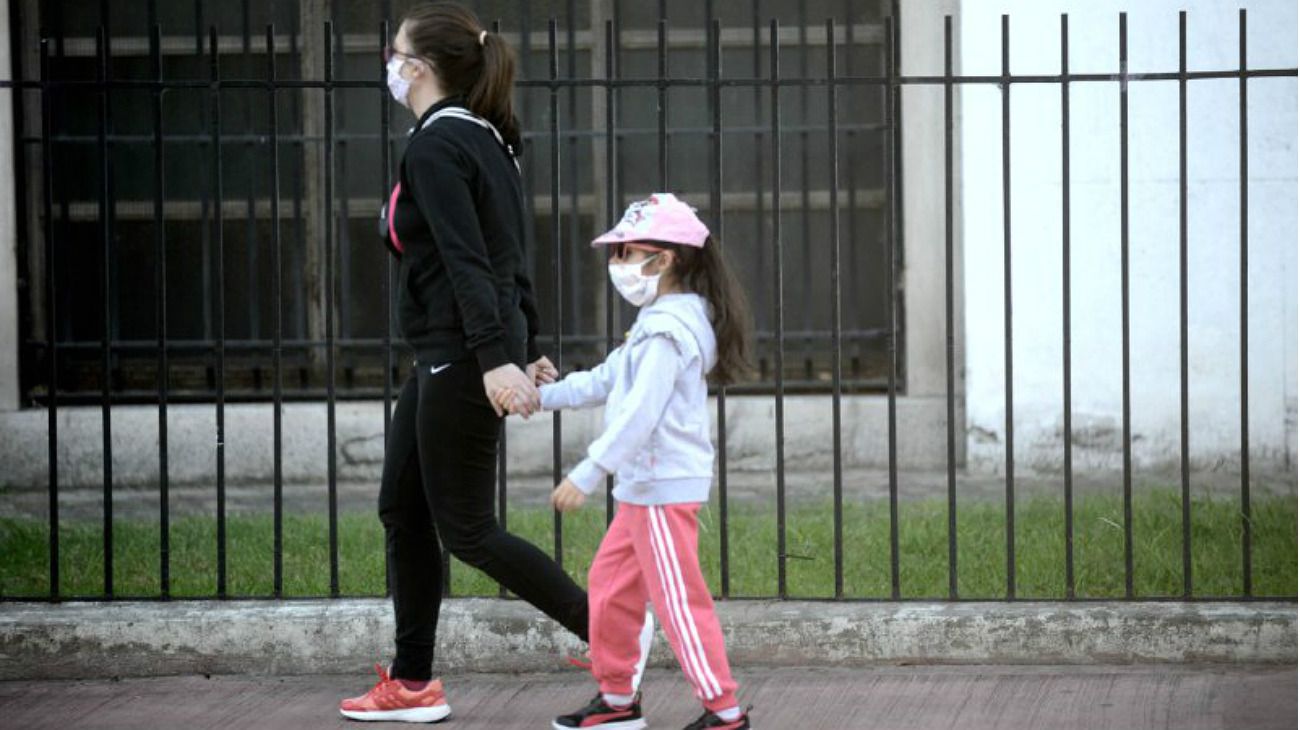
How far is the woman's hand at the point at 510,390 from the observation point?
4.86m

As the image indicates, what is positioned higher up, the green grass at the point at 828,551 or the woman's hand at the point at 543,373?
the woman's hand at the point at 543,373

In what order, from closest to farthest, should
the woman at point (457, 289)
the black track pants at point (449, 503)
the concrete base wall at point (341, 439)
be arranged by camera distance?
the woman at point (457, 289)
the black track pants at point (449, 503)
the concrete base wall at point (341, 439)

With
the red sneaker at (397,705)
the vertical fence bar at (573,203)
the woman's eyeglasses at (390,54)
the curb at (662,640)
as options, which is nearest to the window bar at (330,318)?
the curb at (662,640)

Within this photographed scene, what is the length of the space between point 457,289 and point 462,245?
10 centimetres

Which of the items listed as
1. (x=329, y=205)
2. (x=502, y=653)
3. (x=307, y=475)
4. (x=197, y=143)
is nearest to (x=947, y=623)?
(x=502, y=653)

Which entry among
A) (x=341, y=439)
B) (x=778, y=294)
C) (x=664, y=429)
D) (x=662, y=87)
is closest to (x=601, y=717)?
(x=664, y=429)

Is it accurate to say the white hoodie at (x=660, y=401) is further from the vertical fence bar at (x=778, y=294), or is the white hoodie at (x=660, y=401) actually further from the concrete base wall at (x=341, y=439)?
the concrete base wall at (x=341, y=439)

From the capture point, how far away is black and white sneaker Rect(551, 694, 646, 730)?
5047mm

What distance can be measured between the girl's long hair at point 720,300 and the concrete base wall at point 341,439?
181 inches

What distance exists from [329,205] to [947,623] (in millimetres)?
2153

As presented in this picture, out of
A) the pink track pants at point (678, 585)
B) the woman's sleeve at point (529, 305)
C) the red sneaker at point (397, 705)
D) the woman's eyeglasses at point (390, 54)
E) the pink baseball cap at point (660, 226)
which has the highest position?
the woman's eyeglasses at point (390, 54)

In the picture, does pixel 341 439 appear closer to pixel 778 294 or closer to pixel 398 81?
pixel 778 294

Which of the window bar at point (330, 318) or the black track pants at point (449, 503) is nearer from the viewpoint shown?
the black track pants at point (449, 503)

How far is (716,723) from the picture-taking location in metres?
4.88
